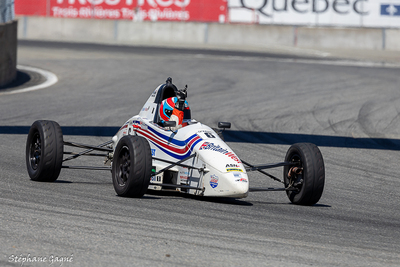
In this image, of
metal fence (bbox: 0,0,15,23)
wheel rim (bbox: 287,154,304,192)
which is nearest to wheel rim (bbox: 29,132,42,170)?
wheel rim (bbox: 287,154,304,192)

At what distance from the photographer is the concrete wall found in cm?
1952

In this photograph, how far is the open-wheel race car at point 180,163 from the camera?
788 centimetres

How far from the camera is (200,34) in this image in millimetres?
36906

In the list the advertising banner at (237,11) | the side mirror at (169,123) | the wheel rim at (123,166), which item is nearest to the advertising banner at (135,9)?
the advertising banner at (237,11)

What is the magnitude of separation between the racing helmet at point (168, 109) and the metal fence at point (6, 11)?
39.1 feet

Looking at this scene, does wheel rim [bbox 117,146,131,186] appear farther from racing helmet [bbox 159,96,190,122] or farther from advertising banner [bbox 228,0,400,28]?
advertising banner [bbox 228,0,400,28]

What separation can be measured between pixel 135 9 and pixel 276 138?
994 inches

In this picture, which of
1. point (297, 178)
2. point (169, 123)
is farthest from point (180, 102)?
point (297, 178)

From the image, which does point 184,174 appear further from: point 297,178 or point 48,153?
point 48,153

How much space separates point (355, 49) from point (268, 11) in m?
5.11

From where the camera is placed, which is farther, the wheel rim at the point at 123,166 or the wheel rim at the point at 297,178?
the wheel rim at the point at 297,178

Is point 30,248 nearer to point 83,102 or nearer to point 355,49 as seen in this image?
point 83,102

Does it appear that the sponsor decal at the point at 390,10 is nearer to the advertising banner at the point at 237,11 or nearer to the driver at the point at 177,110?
the advertising banner at the point at 237,11

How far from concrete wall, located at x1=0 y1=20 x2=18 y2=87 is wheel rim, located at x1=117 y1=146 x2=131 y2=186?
12.2 meters
